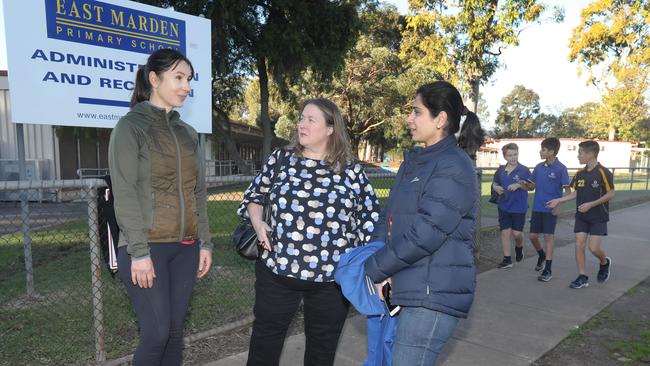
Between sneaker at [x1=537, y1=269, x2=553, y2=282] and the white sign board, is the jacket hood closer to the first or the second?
the white sign board

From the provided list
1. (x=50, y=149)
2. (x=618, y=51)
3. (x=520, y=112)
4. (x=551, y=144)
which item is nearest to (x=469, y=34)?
(x=551, y=144)

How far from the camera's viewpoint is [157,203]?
225 cm

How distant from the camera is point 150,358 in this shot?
2291 millimetres

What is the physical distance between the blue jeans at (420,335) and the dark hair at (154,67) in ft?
5.49

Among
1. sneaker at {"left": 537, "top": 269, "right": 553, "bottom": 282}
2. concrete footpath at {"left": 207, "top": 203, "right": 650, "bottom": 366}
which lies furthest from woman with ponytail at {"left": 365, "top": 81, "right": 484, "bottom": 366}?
sneaker at {"left": 537, "top": 269, "right": 553, "bottom": 282}

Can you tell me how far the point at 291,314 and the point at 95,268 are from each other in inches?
59.7

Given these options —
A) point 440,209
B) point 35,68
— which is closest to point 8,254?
point 35,68

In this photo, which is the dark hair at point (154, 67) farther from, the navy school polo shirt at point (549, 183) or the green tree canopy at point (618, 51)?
the green tree canopy at point (618, 51)

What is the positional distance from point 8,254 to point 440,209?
782cm

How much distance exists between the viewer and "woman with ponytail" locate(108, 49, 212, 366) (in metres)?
2.12

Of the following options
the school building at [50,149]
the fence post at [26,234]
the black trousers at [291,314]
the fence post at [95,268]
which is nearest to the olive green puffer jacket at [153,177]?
the black trousers at [291,314]

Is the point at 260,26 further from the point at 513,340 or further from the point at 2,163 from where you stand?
the point at 2,163

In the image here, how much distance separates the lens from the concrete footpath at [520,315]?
11.8 feet

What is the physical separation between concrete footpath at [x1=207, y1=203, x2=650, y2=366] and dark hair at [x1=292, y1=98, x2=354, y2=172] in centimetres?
172
